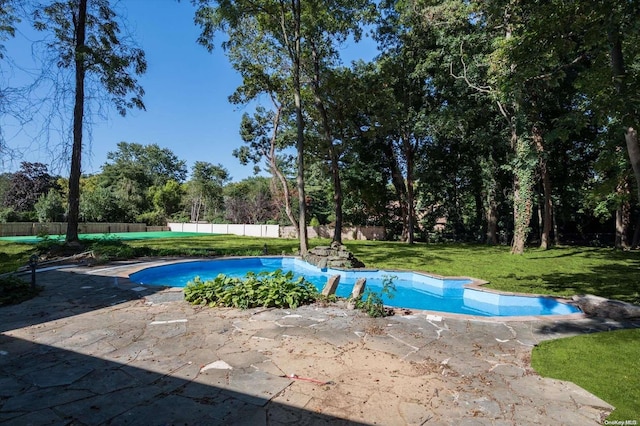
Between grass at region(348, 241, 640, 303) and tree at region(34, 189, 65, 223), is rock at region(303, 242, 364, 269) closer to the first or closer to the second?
grass at region(348, 241, 640, 303)

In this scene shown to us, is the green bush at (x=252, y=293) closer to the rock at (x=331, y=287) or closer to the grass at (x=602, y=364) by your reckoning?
the rock at (x=331, y=287)

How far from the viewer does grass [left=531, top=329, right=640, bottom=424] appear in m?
2.61

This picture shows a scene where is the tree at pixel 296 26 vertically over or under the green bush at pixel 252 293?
over

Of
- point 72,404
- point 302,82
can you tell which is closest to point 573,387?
point 72,404

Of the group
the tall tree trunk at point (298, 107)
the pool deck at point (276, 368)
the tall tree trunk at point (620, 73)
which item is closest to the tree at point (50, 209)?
the tall tree trunk at point (298, 107)

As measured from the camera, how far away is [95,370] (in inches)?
116

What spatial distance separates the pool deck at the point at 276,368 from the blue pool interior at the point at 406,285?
1.63 meters

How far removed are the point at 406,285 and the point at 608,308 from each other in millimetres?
4745

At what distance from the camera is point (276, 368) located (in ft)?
9.97

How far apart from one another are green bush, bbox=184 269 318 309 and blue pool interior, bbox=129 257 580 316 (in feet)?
6.03

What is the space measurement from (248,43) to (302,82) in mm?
2868

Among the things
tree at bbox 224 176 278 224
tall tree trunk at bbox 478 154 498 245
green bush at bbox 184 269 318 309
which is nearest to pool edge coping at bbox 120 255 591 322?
green bush at bbox 184 269 318 309

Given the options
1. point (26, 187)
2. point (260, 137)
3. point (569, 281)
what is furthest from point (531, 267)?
point (26, 187)

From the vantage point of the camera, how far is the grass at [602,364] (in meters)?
2.61
